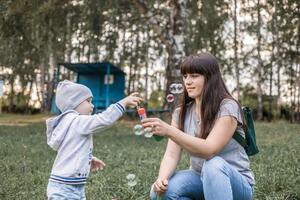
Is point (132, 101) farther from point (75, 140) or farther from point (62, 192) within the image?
point (62, 192)

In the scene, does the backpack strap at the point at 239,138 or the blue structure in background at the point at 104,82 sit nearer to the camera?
the backpack strap at the point at 239,138

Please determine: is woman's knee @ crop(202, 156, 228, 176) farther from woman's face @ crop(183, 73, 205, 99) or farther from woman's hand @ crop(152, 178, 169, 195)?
woman's face @ crop(183, 73, 205, 99)

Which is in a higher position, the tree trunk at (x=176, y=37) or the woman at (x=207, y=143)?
the tree trunk at (x=176, y=37)

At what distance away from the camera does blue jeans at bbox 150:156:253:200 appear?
128 inches

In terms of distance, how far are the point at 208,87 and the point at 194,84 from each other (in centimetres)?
9

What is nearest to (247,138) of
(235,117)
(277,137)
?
(235,117)

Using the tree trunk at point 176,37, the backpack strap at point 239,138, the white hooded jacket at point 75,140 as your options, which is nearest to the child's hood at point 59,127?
the white hooded jacket at point 75,140

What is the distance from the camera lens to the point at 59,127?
3.72m

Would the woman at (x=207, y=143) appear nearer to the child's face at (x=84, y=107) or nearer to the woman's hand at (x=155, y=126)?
the woman's hand at (x=155, y=126)

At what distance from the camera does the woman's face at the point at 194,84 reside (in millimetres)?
3492

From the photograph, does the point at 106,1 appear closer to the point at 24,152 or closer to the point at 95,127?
the point at 24,152

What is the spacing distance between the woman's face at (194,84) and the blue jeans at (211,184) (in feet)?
1.43

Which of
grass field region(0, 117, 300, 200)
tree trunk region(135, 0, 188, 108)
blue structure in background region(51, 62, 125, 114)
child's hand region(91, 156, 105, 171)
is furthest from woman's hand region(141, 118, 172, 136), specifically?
blue structure in background region(51, 62, 125, 114)

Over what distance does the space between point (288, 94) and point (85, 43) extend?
10.2 metres
